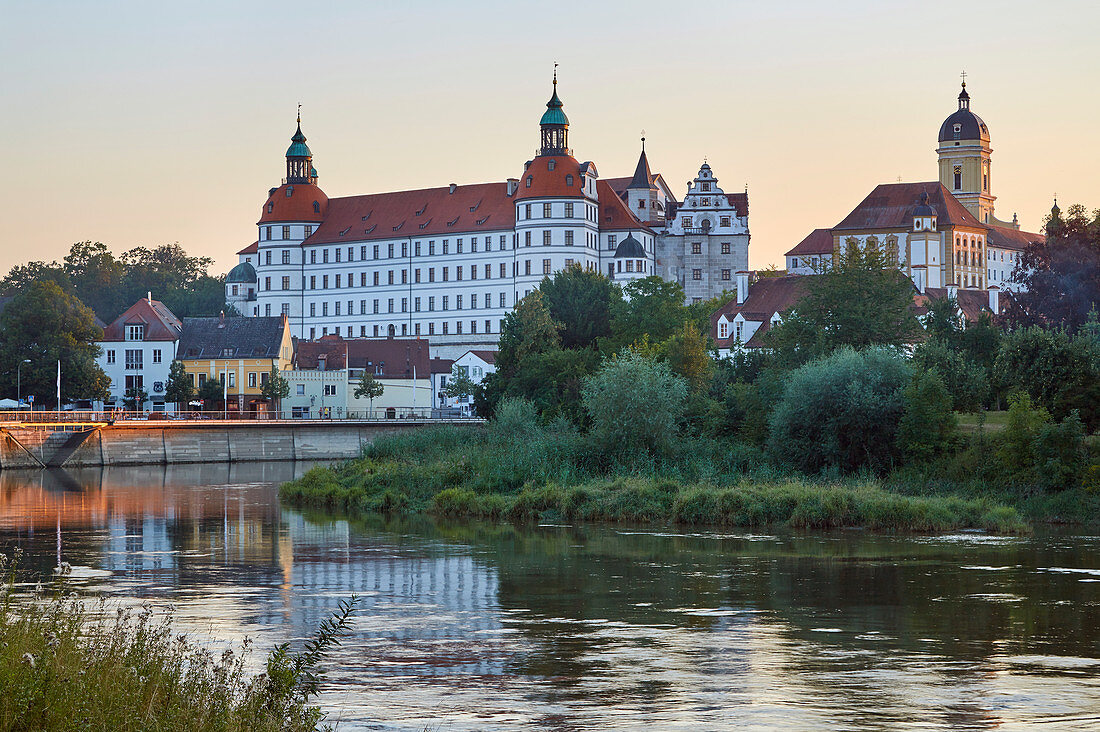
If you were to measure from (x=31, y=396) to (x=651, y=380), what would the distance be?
2245 inches

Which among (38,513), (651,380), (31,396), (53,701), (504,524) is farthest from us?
(31,396)

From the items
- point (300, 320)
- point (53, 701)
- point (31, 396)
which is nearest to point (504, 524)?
point (53, 701)

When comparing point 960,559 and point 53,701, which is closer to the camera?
point 53,701

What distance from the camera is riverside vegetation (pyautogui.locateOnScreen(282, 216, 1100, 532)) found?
37.2 meters

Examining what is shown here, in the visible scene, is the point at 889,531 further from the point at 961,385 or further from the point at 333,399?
the point at 333,399

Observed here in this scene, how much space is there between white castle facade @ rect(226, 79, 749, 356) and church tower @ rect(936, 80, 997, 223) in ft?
199

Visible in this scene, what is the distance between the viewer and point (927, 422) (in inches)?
1630

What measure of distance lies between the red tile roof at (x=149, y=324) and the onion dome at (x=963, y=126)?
116 meters

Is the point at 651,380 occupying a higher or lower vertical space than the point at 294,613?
higher

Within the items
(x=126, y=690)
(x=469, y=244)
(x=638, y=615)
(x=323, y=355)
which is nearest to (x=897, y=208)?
(x=469, y=244)

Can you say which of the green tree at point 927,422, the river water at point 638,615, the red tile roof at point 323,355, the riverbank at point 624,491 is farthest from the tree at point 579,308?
the red tile roof at point 323,355

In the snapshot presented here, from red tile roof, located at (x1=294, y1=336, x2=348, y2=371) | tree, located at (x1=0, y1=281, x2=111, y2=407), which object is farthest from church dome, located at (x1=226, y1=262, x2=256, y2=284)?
tree, located at (x1=0, y1=281, x2=111, y2=407)

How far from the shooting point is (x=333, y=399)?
10381 cm

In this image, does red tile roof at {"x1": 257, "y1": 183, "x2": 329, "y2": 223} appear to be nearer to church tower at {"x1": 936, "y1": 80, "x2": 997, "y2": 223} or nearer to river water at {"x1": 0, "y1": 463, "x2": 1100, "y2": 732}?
church tower at {"x1": 936, "y1": 80, "x2": 997, "y2": 223}
